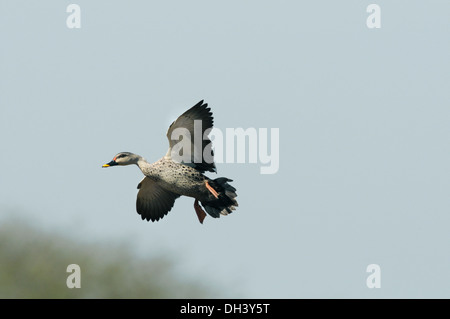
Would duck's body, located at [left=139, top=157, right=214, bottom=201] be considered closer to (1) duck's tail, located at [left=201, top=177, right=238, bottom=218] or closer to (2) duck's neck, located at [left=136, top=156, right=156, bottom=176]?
(2) duck's neck, located at [left=136, top=156, right=156, bottom=176]

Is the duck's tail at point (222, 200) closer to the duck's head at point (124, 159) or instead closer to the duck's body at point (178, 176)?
the duck's body at point (178, 176)

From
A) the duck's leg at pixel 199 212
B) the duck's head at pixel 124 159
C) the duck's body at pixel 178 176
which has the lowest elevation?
the duck's leg at pixel 199 212

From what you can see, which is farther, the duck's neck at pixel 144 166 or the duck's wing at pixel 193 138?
the duck's neck at pixel 144 166

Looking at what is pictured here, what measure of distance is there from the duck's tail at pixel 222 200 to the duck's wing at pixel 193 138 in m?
0.26

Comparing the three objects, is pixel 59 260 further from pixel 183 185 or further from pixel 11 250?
pixel 183 185

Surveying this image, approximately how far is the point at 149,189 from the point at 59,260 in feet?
19.3

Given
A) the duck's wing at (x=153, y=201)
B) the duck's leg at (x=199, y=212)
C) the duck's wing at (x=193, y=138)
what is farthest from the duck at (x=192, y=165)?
the duck's wing at (x=153, y=201)

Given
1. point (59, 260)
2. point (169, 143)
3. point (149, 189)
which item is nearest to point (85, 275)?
point (59, 260)

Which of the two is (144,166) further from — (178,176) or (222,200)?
(222,200)

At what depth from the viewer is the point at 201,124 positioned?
639 inches

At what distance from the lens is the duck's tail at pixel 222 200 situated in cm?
1664

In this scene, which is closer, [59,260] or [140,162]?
[140,162]
